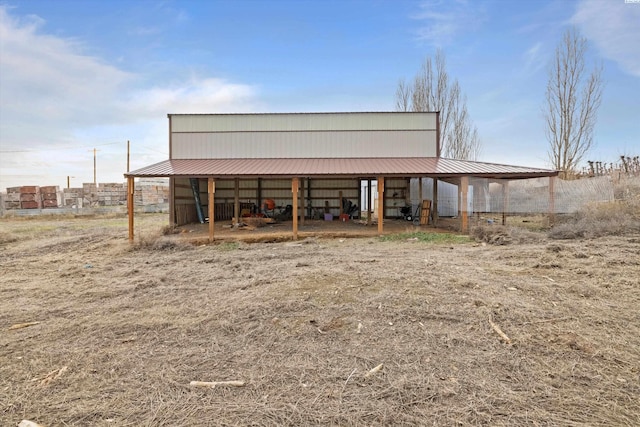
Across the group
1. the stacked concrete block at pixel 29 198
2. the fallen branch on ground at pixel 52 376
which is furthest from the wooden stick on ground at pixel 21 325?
the stacked concrete block at pixel 29 198

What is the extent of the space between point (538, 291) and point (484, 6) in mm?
8689

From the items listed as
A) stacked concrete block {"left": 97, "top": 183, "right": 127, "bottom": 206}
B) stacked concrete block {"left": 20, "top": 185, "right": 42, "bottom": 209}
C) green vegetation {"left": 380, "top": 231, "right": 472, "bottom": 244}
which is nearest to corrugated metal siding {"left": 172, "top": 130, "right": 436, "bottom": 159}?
green vegetation {"left": 380, "top": 231, "right": 472, "bottom": 244}

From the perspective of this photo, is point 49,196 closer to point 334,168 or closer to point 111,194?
point 111,194

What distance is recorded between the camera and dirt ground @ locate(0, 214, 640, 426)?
111 inches

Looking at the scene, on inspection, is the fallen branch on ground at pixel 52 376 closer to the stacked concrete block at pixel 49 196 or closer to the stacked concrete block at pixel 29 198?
the stacked concrete block at pixel 29 198

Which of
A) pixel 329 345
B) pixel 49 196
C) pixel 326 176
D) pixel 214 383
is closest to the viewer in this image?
pixel 214 383

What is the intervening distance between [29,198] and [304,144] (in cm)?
2610

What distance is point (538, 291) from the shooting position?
19.2ft

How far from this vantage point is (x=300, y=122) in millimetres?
18688

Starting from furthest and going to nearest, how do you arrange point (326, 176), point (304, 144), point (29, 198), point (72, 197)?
point (72, 197), point (29, 198), point (304, 144), point (326, 176)

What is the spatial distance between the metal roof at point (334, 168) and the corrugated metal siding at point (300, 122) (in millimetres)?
1660

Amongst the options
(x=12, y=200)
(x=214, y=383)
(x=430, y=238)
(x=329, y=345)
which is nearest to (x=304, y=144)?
(x=430, y=238)

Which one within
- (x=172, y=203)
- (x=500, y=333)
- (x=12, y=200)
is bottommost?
(x=500, y=333)

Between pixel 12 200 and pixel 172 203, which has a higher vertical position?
pixel 12 200
